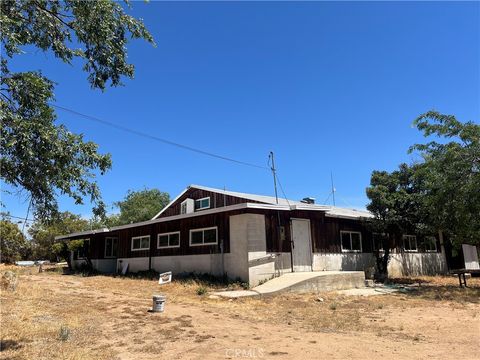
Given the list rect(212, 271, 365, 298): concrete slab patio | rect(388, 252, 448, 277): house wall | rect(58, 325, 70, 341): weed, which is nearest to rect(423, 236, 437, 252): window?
rect(388, 252, 448, 277): house wall

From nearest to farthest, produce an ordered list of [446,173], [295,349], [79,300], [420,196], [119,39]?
[119,39] → [295,349] → [79,300] → [446,173] → [420,196]

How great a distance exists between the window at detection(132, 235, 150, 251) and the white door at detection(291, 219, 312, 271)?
907cm

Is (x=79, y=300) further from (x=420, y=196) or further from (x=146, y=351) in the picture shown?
(x=420, y=196)

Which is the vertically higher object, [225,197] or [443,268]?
[225,197]

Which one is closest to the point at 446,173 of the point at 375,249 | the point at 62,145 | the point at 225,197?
the point at 375,249

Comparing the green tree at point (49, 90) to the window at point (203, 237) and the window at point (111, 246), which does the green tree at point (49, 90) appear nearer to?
the window at point (203, 237)

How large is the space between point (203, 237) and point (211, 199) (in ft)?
18.8

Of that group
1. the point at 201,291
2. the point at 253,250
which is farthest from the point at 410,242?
the point at 201,291

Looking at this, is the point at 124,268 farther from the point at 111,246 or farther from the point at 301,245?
the point at 301,245

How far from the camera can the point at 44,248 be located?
43844mm

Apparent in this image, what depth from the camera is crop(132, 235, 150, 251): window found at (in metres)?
23.1

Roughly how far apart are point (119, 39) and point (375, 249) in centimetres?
1921

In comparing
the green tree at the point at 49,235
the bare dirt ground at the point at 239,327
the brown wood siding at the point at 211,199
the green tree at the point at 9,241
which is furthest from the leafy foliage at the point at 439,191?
the green tree at the point at 49,235

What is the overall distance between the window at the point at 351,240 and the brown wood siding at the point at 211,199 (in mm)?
5211
